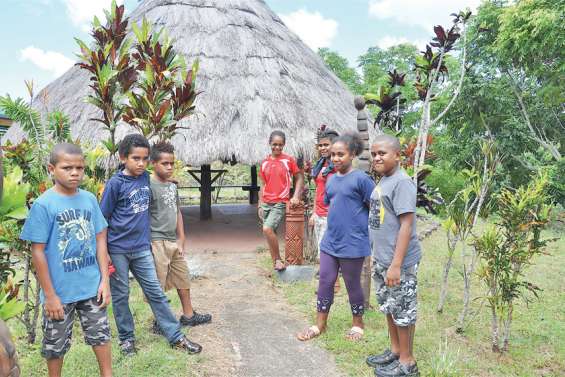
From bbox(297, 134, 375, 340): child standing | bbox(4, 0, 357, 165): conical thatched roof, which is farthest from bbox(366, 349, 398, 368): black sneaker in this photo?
bbox(4, 0, 357, 165): conical thatched roof

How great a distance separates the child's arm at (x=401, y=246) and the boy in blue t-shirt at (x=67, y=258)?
5.48ft

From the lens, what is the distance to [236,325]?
→ 148 inches

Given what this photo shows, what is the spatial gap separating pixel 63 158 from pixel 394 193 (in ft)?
6.16

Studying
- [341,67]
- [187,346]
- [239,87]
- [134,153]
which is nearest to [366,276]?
[187,346]

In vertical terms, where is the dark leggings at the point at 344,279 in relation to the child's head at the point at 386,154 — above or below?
below

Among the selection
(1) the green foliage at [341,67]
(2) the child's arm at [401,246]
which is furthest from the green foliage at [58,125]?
(1) the green foliage at [341,67]

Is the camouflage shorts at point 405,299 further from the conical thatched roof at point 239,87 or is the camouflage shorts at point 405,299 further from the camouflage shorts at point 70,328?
the conical thatched roof at point 239,87

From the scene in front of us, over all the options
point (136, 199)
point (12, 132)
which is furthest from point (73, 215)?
point (12, 132)

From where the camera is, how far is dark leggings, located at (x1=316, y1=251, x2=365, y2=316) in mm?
3336

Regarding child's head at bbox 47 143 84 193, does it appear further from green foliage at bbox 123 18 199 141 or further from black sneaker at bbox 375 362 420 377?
black sneaker at bbox 375 362 420 377

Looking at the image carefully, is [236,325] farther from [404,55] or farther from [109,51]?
[404,55]

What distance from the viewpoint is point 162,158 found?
3.25 m

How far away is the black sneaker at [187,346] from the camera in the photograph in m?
3.09

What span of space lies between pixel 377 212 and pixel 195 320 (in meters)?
1.86
